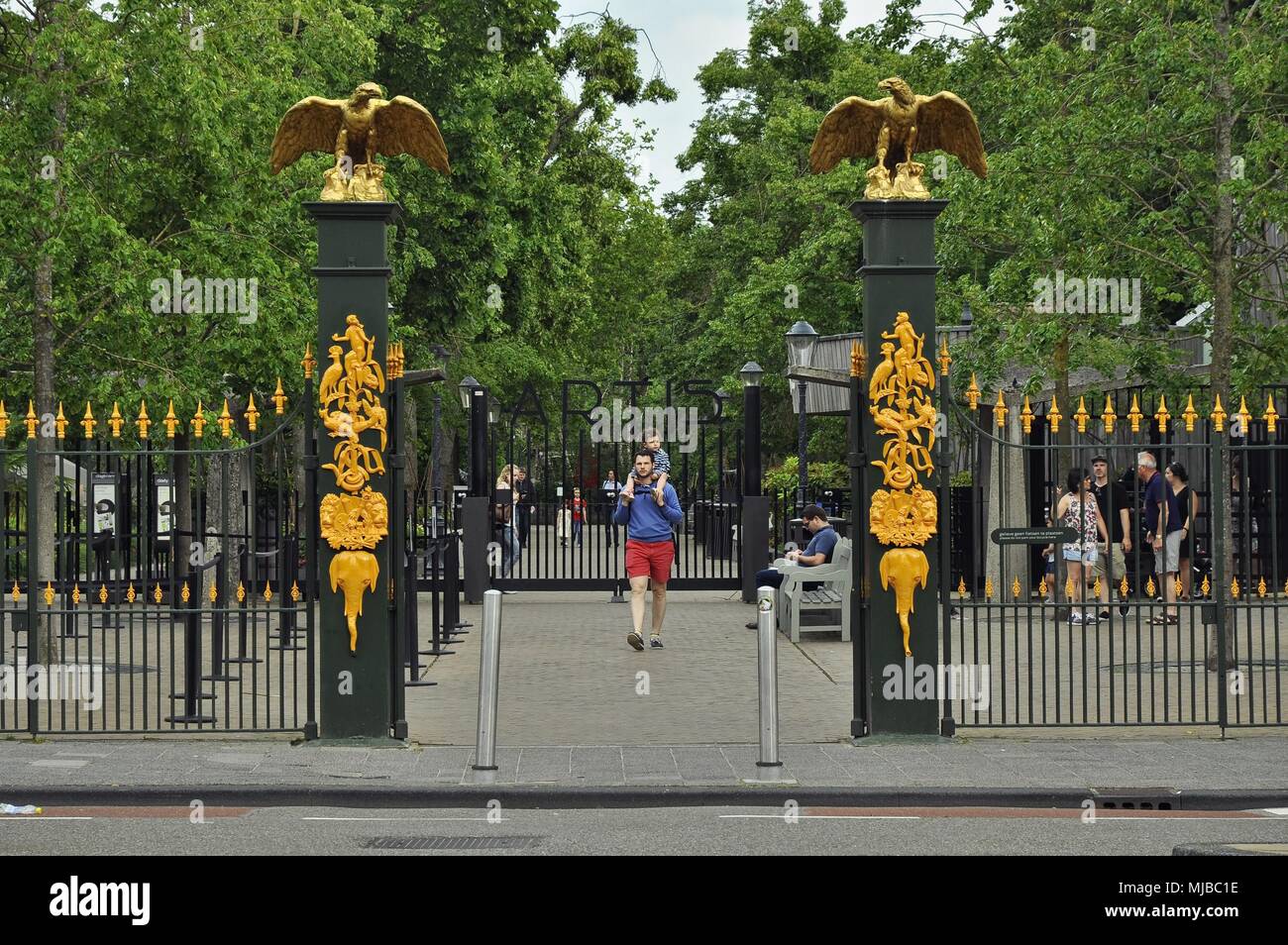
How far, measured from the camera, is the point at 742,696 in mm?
14414

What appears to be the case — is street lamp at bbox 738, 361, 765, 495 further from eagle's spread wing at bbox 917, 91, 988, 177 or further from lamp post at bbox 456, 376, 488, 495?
eagle's spread wing at bbox 917, 91, 988, 177

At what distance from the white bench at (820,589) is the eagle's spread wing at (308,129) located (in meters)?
8.54

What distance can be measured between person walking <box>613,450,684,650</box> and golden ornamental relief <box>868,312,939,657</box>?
5669mm

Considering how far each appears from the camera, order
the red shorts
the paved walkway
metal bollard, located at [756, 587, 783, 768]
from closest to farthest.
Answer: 1. metal bollard, located at [756, 587, 783, 768]
2. the paved walkway
3. the red shorts

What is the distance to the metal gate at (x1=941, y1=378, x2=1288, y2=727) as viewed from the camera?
39.0 feet

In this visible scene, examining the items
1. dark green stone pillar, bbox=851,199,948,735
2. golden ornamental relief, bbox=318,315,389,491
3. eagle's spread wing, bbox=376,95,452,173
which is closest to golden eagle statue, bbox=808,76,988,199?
dark green stone pillar, bbox=851,199,948,735

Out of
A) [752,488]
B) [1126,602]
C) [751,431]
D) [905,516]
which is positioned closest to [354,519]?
[905,516]

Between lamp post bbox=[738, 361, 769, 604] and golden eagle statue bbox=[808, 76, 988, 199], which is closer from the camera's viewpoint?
golden eagle statue bbox=[808, 76, 988, 199]

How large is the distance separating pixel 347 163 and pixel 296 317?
740cm

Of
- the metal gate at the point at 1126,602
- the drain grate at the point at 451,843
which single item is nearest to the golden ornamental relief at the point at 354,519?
the drain grate at the point at 451,843

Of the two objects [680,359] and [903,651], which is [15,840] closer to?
[903,651]

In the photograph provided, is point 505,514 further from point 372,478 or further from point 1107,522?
point 372,478

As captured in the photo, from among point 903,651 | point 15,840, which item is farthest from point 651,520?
point 15,840

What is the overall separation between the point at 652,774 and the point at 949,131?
509 centimetres
